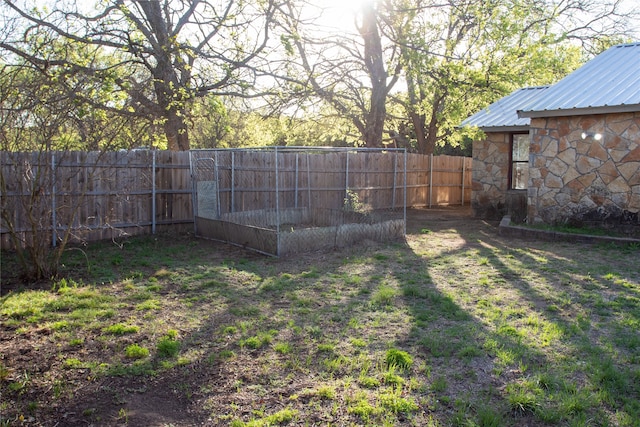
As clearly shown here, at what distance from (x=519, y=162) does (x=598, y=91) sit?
372 cm

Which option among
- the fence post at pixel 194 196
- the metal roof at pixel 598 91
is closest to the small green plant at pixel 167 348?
the fence post at pixel 194 196

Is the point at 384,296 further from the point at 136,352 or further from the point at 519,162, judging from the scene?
the point at 519,162

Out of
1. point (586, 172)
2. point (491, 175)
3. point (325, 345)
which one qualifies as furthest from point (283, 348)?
point (491, 175)

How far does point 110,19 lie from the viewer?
1106 centimetres

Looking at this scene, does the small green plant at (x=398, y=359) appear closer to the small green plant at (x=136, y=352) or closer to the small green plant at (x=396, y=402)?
the small green plant at (x=396, y=402)

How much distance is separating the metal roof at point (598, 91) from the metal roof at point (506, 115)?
1.00m

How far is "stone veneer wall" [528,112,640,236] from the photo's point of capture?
938cm

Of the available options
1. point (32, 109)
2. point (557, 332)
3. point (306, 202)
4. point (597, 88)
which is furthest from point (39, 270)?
point (597, 88)

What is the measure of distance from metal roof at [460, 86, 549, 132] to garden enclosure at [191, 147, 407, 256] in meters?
3.02

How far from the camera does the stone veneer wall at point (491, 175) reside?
44.6 ft

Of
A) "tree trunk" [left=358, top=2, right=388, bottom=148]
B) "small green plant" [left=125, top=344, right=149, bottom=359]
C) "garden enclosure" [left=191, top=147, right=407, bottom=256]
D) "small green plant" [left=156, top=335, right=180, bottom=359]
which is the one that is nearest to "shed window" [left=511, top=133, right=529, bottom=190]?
"garden enclosure" [left=191, top=147, right=407, bottom=256]

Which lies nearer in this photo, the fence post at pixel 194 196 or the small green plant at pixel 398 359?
the small green plant at pixel 398 359

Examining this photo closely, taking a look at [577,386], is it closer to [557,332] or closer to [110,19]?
[557,332]

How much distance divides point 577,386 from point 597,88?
847 centimetres
